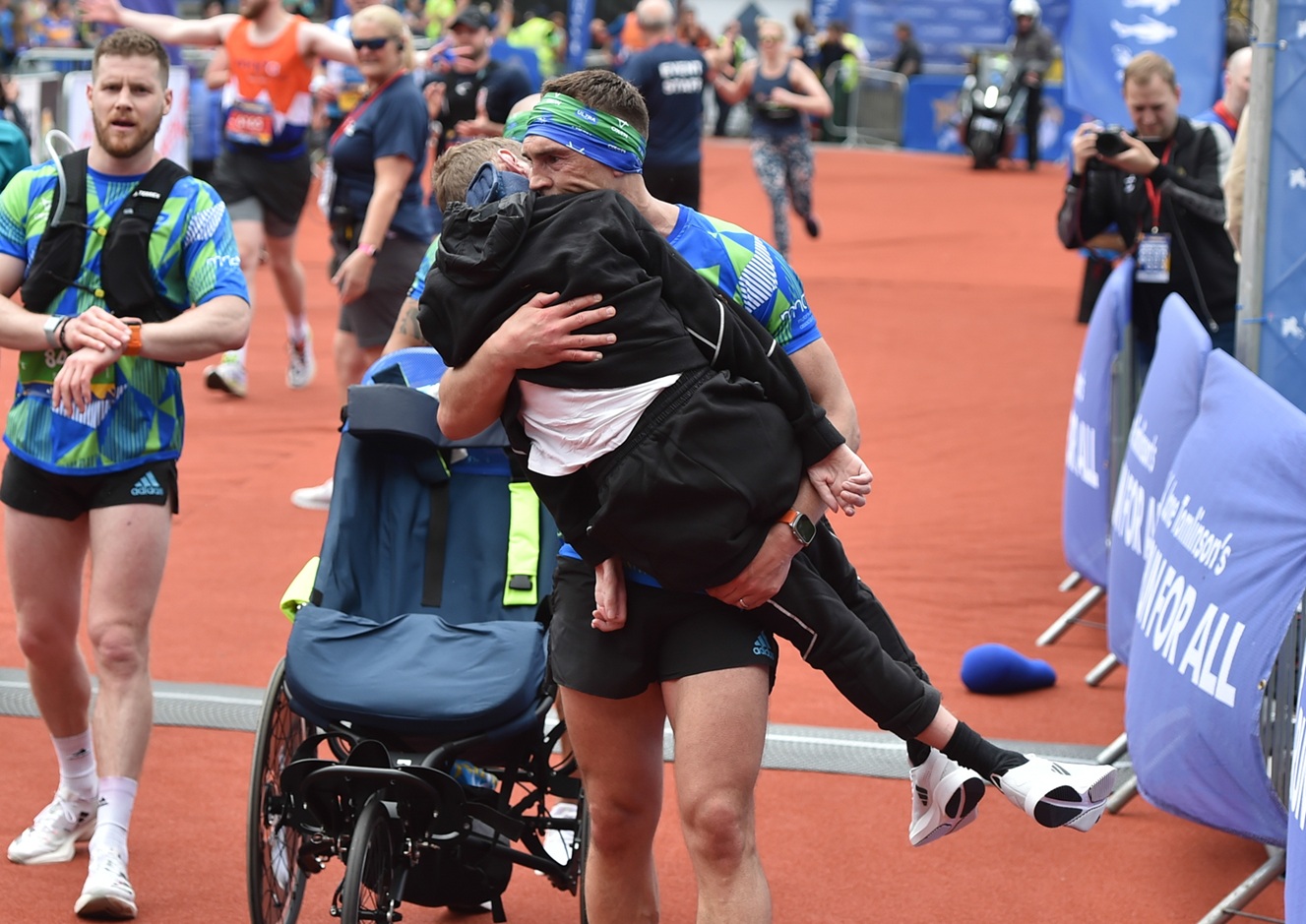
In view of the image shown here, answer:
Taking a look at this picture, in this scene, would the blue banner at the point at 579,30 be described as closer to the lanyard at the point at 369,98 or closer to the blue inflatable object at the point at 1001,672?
→ the lanyard at the point at 369,98

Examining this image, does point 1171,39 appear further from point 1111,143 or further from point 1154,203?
point 1111,143

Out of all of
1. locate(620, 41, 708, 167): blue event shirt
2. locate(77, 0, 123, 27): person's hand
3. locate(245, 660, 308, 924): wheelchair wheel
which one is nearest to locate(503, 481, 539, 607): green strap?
locate(245, 660, 308, 924): wheelchair wheel

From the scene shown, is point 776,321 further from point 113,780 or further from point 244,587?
point 244,587

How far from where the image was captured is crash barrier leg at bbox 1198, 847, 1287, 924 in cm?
428

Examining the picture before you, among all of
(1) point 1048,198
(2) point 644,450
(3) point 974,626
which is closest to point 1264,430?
(2) point 644,450

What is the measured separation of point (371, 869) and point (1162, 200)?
4592mm

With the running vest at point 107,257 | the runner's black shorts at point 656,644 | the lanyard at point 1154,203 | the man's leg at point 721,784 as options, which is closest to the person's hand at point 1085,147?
the lanyard at point 1154,203

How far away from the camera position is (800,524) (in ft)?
10.3

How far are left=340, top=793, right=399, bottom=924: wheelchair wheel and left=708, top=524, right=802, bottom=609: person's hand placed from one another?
3.07 ft

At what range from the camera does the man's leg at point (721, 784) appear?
3094mm

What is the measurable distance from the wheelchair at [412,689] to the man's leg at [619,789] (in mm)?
329

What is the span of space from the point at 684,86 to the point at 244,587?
5.79 m

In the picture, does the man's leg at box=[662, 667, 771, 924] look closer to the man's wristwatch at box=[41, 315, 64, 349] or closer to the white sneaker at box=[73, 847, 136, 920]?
the white sneaker at box=[73, 847, 136, 920]

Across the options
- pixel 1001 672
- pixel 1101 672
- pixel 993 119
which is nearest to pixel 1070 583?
pixel 1101 672
